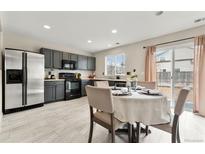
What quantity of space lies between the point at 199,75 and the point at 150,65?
1468mm

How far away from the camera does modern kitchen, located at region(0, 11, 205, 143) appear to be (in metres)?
1.66

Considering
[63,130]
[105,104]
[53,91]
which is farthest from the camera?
[53,91]

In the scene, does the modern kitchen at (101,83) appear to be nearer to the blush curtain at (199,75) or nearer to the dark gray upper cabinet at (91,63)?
the blush curtain at (199,75)

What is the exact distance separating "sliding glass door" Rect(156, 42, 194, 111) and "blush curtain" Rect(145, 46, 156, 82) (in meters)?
0.27

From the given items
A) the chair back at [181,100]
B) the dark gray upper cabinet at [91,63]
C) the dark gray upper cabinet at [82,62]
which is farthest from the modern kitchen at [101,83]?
the dark gray upper cabinet at [91,63]

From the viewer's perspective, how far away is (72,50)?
6.16 metres

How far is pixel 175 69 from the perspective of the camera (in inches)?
167

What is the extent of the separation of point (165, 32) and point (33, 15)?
3732 millimetres

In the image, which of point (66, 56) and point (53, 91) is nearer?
point (53, 91)

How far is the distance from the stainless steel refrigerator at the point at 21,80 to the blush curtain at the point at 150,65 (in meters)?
3.75

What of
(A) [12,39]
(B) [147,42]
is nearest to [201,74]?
(B) [147,42]

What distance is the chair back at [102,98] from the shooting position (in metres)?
1.56

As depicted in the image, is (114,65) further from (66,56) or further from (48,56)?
(48,56)

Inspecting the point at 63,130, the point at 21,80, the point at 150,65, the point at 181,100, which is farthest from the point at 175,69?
the point at 21,80
